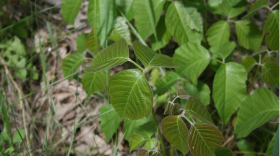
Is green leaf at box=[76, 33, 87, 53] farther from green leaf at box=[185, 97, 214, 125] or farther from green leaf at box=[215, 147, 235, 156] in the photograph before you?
green leaf at box=[215, 147, 235, 156]

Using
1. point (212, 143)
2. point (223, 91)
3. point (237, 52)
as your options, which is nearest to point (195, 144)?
point (212, 143)

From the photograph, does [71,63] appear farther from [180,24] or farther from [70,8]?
[180,24]

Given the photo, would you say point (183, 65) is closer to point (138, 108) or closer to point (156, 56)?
point (156, 56)

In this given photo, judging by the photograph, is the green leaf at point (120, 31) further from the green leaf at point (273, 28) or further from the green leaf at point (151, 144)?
the green leaf at point (273, 28)

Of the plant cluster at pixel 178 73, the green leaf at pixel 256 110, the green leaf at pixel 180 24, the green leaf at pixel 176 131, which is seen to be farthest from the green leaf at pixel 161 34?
the green leaf at pixel 176 131

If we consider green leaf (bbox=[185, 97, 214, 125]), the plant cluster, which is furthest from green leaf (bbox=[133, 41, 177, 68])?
green leaf (bbox=[185, 97, 214, 125])
